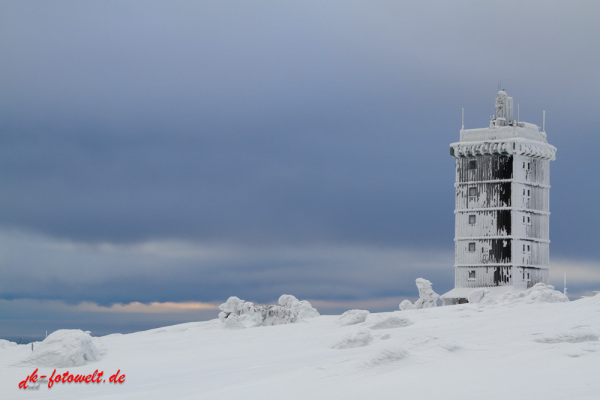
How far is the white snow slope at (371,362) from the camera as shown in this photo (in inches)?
774

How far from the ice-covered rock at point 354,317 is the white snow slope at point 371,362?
4.32 feet

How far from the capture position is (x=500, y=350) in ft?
74.6

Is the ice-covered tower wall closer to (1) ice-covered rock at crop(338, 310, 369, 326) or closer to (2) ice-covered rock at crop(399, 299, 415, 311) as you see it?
(2) ice-covered rock at crop(399, 299, 415, 311)

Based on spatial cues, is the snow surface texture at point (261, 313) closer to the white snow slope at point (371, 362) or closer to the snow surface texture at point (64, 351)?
the white snow slope at point (371, 362)

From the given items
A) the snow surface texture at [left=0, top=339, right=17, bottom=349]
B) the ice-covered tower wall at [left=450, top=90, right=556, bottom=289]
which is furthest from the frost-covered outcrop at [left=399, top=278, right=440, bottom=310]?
the snow surface texture at [left=0, top=339, right=17, bottom=349]

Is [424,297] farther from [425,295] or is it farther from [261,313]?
[261,313]

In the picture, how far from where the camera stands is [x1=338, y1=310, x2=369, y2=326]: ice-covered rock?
37625 millimetres

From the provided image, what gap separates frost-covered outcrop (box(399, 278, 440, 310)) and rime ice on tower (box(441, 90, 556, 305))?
283cm

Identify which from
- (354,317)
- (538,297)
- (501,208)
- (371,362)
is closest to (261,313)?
(354,317)

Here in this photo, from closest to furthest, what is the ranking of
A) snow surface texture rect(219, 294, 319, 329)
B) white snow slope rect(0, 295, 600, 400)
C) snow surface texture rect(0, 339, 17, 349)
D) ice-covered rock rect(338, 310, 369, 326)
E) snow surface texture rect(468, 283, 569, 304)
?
white snow slope rect(0, 295, 600, 400)
ice-covered rock rect(338, 310, 369, 326)
snow surface texture rect(0, 339, 17, 349)
snow surface texture rect(468, 283, 569, 304)
snow surface texture rect(219, 294, 319, 329)

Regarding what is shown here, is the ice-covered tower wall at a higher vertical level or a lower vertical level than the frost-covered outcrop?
higher

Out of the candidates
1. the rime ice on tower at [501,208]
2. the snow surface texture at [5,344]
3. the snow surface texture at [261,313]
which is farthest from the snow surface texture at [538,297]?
the snow surface texture at [5,344]

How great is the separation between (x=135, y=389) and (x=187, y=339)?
506 inches

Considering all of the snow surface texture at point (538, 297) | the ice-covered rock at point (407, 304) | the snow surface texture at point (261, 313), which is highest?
the snow surface texture at point (538, 297)
